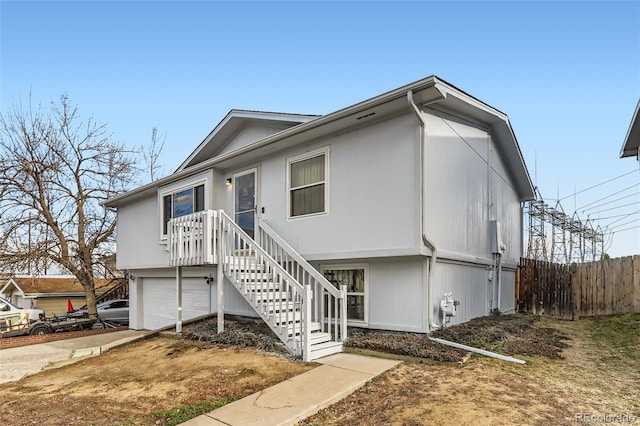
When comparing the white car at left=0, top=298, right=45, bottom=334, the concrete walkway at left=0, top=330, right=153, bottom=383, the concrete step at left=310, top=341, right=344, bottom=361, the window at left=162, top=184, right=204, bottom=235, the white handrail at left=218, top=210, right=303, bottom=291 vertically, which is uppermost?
the window at left=162, top=184, right=204, bottom=235

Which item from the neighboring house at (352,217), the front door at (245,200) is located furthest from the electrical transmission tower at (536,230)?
the front door at (245,200)

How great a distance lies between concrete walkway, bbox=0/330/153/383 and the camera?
762cm

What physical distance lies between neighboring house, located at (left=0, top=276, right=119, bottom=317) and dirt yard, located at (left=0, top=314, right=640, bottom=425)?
1942 cm

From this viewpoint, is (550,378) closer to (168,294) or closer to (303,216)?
(303,216)

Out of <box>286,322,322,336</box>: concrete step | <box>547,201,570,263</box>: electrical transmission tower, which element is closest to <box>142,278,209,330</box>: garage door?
<box>286,322,322,336</box>: concrete step

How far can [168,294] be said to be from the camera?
40.9ft

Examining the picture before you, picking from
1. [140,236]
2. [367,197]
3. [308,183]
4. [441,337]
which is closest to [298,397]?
[441,337]

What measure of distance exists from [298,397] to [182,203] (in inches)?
322

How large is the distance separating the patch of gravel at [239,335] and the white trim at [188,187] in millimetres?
3121

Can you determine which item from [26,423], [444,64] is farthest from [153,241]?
[444,64]

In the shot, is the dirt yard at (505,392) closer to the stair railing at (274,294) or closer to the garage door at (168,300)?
the stair railing at (274,294)

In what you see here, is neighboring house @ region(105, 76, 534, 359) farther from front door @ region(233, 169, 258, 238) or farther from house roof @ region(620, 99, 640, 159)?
house roof @ region(620, 99, 640, 159)

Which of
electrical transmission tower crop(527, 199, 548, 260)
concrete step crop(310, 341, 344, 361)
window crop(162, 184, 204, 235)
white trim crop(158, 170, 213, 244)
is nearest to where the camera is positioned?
concrete step crop(310, 341, 344, 361)

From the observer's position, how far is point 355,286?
7.71 meters
